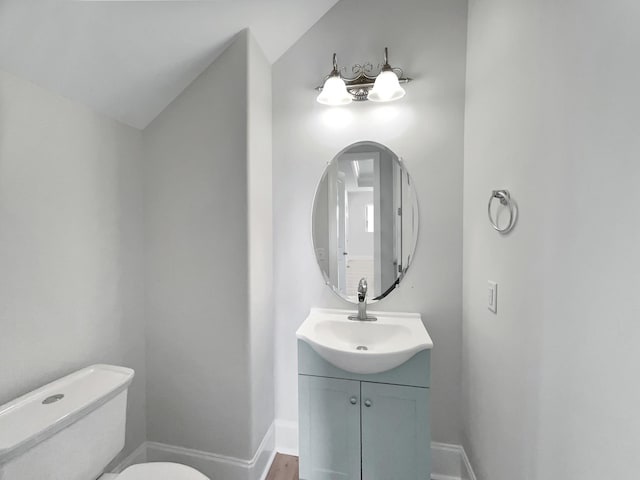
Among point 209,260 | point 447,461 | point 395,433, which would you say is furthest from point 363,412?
point 209,260

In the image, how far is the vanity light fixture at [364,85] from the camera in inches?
59.7

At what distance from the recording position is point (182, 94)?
1528 mm

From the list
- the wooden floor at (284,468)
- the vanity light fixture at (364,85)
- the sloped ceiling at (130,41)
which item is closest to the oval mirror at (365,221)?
the vanity light fixture at (364,85)

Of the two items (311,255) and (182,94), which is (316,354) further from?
(182,94)

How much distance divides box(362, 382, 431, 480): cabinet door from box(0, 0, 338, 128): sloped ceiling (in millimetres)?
1742

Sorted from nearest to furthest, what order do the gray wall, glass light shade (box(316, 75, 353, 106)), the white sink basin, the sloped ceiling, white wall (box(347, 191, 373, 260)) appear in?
the sloped ceiling, the white sink basin, the gray wall, glass light shade (box(316, 75, 353, 106)), white wall (box(347, 191, 373, 260))

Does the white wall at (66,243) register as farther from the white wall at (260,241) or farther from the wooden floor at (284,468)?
the wooden floor at (284,468)

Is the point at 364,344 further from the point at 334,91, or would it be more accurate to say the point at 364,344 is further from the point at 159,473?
the point at 334,91

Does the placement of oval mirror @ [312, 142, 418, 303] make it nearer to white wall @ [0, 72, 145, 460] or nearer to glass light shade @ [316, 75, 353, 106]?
glass light shade @ [316, 75, 353, 106]

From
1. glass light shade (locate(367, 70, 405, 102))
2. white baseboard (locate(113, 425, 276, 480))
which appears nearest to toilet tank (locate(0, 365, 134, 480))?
white baseboard (locate(113, 425, 276, 480))

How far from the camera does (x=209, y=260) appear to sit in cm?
151

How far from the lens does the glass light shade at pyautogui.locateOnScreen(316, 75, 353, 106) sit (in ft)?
5.17

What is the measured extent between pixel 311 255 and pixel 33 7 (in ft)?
4.80

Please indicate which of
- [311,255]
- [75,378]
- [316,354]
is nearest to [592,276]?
[316,354]
